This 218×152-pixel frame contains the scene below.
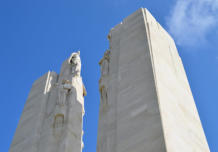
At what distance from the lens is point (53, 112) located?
49.2 ft

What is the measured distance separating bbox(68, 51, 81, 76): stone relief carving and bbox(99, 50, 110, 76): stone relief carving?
134 inches

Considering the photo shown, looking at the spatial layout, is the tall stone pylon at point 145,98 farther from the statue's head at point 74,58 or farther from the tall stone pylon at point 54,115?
the statue's head at point 74,58

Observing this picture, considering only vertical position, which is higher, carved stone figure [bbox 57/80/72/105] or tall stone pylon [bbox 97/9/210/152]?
carved stone figure [bbox 57/80/72/105]

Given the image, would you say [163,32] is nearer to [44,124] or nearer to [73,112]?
[73,112]

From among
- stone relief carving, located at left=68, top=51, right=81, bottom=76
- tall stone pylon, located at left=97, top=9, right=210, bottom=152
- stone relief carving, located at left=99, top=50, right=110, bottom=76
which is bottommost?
tall stone pylon, located at left=97, top=9, right=210, bottom=152

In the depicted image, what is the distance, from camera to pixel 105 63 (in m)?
13.0

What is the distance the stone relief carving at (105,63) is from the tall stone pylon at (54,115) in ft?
8.38

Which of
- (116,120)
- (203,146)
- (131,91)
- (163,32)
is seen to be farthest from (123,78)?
(163,32)

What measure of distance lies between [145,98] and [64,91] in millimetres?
6640

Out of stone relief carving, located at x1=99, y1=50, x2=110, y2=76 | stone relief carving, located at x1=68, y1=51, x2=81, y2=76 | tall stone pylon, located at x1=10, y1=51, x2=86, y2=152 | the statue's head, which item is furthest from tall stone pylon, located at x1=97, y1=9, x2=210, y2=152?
the statue's head

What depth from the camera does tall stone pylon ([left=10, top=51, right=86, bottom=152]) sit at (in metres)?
13.8

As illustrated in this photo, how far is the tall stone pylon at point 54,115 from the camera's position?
13758mm

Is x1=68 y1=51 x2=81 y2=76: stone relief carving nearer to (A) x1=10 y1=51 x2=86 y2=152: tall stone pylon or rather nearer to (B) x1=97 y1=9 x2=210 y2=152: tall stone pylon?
(A) x1=10 y1=51 x2=86 y2=152: tall stone pylon

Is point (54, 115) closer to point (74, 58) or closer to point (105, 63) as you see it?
point (105, 63)
